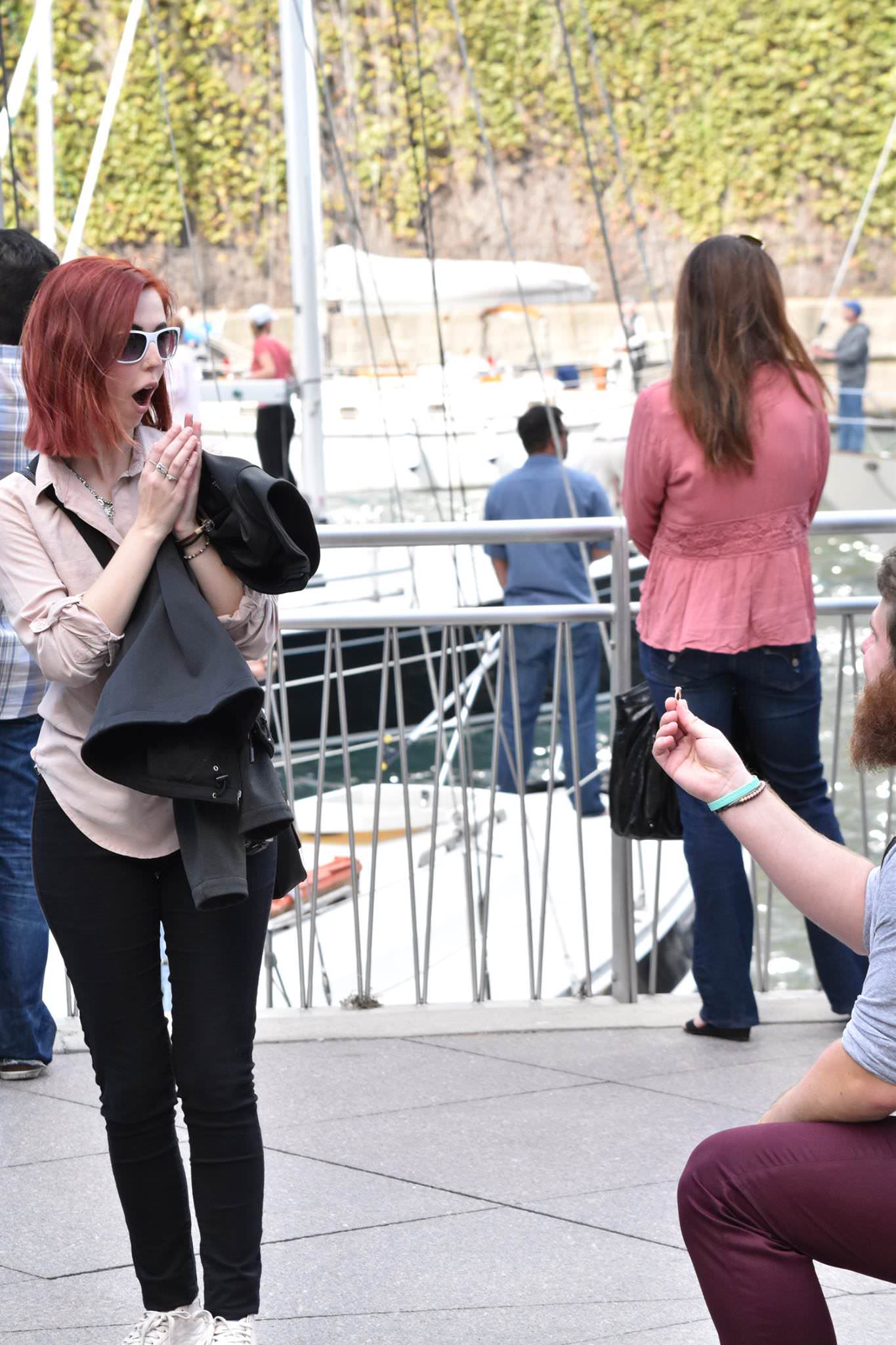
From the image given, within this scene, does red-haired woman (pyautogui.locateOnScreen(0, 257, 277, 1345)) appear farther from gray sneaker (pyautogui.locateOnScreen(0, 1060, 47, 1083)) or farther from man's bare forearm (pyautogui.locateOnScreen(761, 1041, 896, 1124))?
gray sneaker (pyautogui.locateOnScreen(0, 1060, 47, 1083))

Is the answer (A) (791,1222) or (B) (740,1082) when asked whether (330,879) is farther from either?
(A) (791,1222)

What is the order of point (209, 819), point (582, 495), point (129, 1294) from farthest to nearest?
point (582, 495) < point (129, 1294) < point (209, 819)

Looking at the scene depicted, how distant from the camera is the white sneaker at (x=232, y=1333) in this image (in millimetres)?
2428

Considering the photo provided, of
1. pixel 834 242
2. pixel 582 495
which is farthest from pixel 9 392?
pixel 834 242

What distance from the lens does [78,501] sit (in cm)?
243

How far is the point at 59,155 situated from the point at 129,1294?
22.0 meters

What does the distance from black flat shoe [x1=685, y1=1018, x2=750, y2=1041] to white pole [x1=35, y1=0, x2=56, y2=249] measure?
6.59 m

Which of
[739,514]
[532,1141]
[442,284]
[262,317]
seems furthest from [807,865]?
[262,317]

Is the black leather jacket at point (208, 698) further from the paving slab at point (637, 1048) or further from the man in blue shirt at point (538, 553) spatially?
the man in blue shirt at point (538, 553)

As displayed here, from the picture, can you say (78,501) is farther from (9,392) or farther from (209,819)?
(9,392)

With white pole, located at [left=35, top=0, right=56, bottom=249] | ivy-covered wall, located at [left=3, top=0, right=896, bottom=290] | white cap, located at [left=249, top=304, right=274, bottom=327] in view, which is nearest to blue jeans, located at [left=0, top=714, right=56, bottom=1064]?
white pole, located at [left=35, top=0, right=56, bottom=249]

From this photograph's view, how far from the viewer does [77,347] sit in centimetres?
235

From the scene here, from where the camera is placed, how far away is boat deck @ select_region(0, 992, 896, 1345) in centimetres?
277

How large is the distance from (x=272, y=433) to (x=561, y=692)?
239 inches
